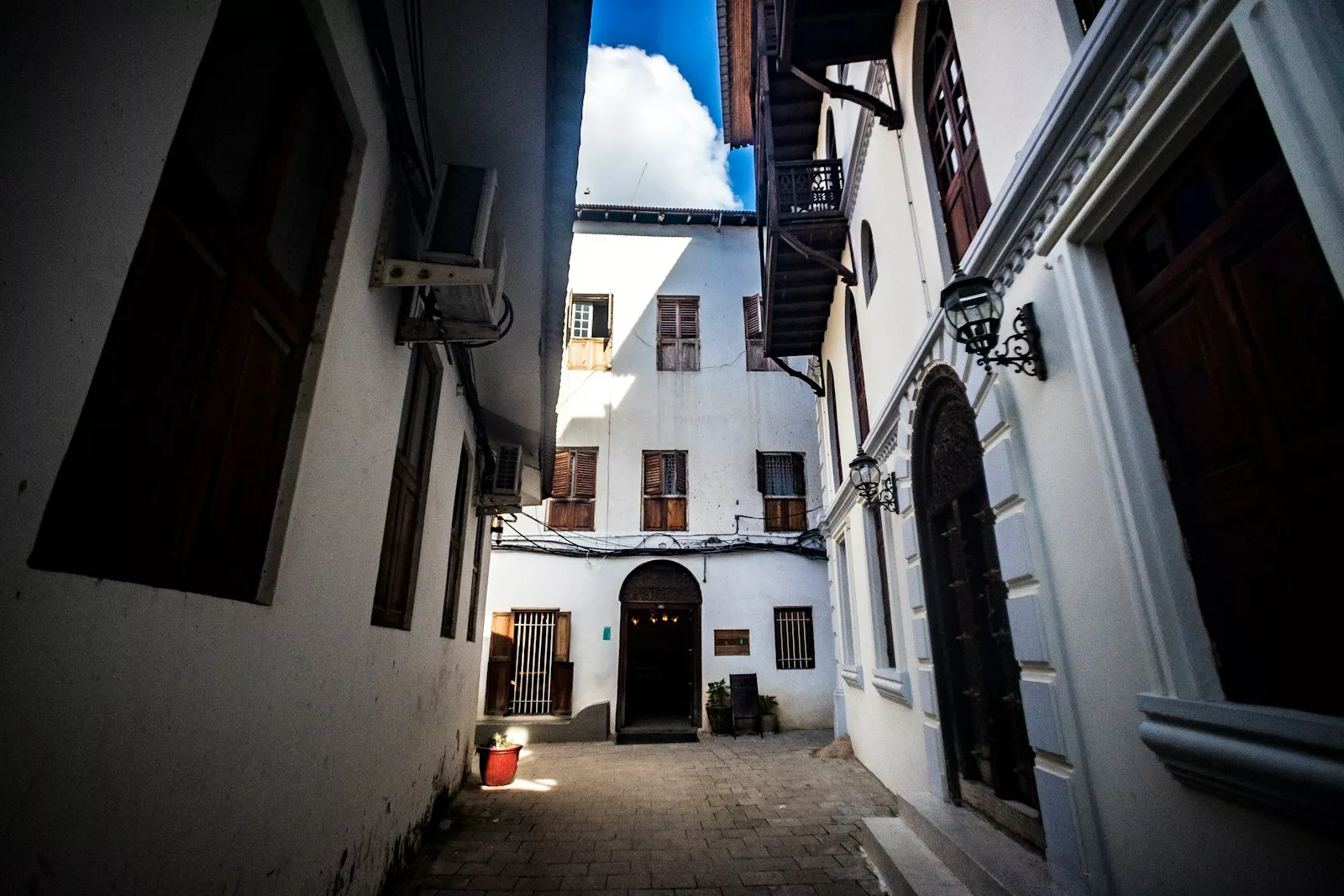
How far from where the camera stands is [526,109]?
3.63 metres

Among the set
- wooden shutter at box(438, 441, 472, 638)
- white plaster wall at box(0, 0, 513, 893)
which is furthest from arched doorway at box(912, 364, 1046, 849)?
wooden shutter at box(438, 441, 472, 638)

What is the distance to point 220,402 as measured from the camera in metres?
2.01

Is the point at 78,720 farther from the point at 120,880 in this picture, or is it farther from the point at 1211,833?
the point at 1211,833

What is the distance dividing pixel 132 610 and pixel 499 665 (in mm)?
12159

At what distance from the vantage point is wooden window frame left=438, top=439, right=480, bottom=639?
6574mm

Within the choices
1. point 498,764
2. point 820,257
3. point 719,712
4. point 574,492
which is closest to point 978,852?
point 498,764

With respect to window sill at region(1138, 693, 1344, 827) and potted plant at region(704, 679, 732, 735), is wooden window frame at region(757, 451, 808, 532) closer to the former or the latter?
potted plant at region(704, 679, 732, 735)

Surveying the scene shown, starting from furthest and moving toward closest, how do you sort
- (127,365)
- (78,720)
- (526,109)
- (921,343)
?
(921,343) < (526,109) < (127,365) < (78,720)

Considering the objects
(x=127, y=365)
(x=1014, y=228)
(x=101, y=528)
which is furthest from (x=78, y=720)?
(x=1014, y=228)

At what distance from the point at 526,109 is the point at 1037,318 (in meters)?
3.15

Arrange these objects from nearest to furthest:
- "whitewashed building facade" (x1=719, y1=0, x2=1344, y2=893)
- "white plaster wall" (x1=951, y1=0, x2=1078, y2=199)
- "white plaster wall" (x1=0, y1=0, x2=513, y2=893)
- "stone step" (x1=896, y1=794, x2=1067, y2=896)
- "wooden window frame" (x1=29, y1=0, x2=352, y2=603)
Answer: "white plaster wall" (x1=0, y1=0, x2=513, y2=893) → "wooden window frame" (x1=29, y1=0, x2=352, y2=603) → "whitewashed building facade" (x1=719, y1=0, x2=1344, y2=893) → "white plaster wall" (x1=951, y1=0, x2=1078, y2=199) → "stone step" (x1=896, y1=794, x2=1067, y2=896)

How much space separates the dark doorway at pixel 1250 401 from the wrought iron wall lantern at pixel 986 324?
64 cm

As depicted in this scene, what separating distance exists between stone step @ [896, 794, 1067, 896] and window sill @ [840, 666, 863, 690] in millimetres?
3150

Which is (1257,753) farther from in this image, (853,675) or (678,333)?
(678,333)
